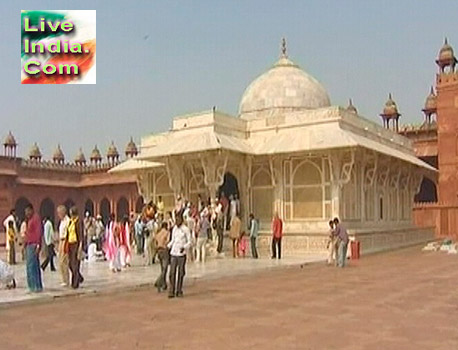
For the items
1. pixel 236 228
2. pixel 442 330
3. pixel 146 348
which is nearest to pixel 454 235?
pixel 236 228

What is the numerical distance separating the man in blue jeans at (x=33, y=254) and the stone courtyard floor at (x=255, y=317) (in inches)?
31.1

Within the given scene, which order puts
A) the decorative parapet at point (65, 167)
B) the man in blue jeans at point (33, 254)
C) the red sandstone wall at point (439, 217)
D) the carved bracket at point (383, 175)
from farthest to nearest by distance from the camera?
the decorative parapet at point (65, 167), the red sandstone wall at point (439, 217), the carved bracket at point (383, 175), the man in blue jeans at point (33, 254)

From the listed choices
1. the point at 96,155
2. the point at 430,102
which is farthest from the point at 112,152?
the point at 430,102

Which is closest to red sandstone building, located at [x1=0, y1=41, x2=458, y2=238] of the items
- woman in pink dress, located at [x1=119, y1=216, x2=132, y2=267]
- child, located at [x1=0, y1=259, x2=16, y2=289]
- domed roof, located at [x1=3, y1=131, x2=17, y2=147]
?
domed roof, located at [x1=3, y1=131, x2=17, y2=147]

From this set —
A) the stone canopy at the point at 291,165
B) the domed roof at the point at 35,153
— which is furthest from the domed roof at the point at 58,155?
the stone canopy at the point at 291,165

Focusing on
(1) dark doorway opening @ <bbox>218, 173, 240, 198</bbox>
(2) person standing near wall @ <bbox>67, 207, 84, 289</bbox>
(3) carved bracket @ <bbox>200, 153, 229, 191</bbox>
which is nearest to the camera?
(2) person standing near wall @ <bbox>67, 207, 84, 289</bbox>

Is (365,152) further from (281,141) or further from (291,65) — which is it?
(291,65)

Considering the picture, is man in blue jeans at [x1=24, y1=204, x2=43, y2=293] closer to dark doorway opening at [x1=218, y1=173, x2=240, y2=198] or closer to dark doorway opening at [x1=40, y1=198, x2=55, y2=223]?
dark doorway opening at [x1=218, y1=173, x2=240, y2=198]

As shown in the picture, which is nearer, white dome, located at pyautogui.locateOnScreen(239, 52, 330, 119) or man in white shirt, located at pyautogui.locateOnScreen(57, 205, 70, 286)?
man in white shirt, located at pyautogui.locateOnScreen(57, 205, 70, 286)

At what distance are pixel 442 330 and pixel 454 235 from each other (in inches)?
1029

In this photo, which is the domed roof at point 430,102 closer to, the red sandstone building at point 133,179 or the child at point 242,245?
the red sandstone building at point 133,179

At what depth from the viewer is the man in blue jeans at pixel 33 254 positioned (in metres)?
9.71

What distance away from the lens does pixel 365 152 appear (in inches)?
773

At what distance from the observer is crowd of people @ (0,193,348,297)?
9750 mm
